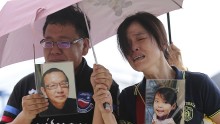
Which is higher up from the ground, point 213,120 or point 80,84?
point 80,84

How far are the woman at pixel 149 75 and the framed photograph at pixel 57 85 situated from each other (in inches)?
6.1

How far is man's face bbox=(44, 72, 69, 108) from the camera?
5.53 feet

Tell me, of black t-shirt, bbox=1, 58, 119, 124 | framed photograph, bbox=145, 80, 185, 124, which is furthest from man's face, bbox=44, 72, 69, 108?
framed photograph, bbox=145, 80, 185, 124

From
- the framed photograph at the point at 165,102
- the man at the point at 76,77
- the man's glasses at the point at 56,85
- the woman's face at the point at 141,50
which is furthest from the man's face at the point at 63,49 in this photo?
the framed photograph at the point at 165,102

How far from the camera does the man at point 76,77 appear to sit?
5.66 ft

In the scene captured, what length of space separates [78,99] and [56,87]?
0.16 metres

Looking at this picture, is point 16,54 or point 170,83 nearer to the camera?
point 170,83

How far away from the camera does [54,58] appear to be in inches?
68.9

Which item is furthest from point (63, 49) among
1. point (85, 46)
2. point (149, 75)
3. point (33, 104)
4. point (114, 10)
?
point (114, 10)

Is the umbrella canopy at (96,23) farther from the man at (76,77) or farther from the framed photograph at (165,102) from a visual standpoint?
the framed photograph at (165,102)

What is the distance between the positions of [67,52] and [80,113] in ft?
1.04

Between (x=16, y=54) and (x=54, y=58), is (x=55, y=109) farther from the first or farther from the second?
(x=16, y=54)

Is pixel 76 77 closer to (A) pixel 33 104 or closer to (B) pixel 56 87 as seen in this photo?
(B) pixel 56 87

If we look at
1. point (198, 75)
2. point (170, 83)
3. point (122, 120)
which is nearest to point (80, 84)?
point (122, 120)
